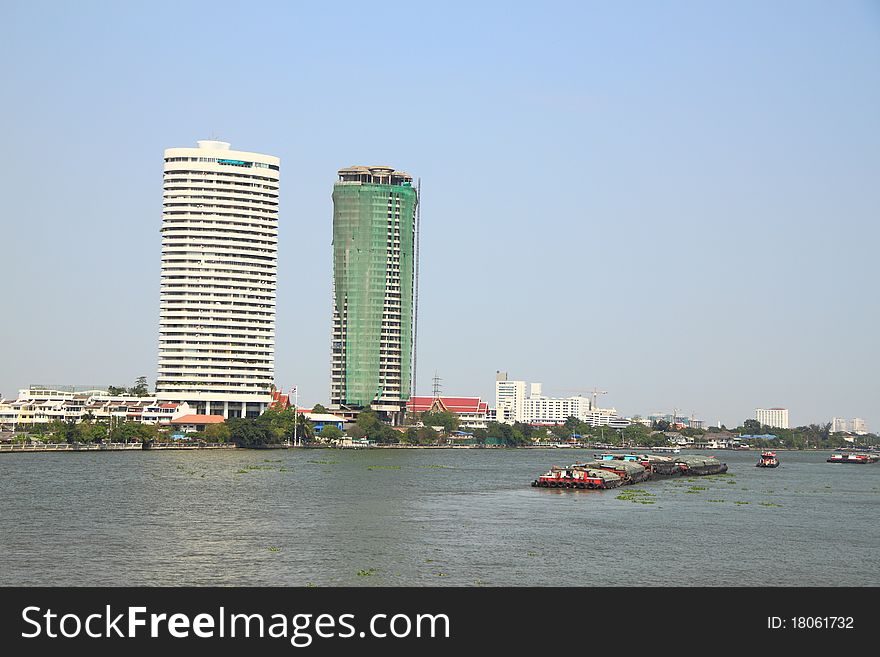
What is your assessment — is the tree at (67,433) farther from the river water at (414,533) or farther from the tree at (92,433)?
the river water at (414,533)

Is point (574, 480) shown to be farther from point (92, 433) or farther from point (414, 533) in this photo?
point (92, 433)

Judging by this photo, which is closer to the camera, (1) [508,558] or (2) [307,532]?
(1) [508,558]

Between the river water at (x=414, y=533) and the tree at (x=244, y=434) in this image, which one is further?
the tree at (x=244, y=434)

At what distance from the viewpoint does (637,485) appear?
115625 millimetres

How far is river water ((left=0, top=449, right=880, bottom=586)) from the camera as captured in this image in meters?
48.9

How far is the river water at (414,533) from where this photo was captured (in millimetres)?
48938

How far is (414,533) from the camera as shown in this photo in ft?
207

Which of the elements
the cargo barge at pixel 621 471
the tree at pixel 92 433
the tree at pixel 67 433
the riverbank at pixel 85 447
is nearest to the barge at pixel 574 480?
the cargo barge at pixel 621 471

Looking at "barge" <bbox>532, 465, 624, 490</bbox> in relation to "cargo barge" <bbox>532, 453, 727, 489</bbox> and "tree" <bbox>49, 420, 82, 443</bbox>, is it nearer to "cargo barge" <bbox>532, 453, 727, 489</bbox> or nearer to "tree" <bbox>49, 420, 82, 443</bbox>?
"cargo barge" <bbox>532, 453, 727, 489</bbox>

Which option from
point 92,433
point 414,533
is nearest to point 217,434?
point 92,433
